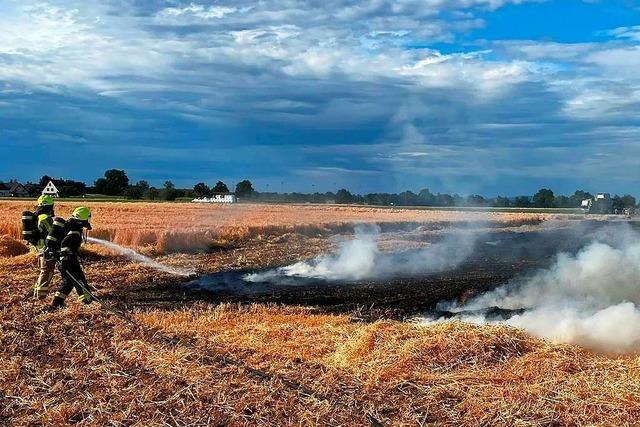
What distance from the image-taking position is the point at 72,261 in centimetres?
1226

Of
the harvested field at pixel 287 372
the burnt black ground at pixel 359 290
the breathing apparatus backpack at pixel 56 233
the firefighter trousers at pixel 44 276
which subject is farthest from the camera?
the burnt black ground at pixel 359 290

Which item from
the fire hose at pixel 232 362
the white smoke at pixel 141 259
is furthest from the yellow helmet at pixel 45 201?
the white smoke at pixel 141 259

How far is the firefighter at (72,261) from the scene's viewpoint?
1196cm

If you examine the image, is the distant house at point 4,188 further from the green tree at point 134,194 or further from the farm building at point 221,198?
the farm building at point 221,198

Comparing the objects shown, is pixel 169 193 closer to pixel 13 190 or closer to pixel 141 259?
pixel 13 190

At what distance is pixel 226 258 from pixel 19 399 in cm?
1702

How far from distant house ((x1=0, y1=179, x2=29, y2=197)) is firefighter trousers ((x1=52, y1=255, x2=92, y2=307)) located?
10792cm

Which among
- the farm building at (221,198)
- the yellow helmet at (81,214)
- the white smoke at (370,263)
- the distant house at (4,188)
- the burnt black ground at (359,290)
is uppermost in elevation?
the distant house at (4,188)

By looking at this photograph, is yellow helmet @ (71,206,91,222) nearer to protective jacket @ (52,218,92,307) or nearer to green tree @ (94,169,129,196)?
protective jacket @ (52,218,92,307)

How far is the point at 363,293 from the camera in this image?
16203 mm

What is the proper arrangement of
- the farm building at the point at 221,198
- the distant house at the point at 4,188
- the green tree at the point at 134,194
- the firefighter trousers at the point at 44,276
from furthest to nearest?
the distant house at the point at 4,188
the green tree at the point at 134,194
the farm building at the point at 221,198
the firefighter trousers at the point at 44,276

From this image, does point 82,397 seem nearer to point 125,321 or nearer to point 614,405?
point 125,321

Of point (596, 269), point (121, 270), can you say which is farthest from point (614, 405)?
point (121, 270)

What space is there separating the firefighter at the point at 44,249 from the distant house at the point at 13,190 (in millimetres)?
106348
